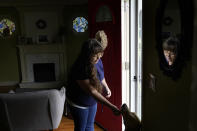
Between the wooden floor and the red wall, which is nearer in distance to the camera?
the red wall

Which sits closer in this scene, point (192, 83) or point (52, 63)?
point (192, 83)

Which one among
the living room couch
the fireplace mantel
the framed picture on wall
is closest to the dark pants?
the living room couch

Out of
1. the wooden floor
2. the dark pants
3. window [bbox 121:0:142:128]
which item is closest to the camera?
the dark pants

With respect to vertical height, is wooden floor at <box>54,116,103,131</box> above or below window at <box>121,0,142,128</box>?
below

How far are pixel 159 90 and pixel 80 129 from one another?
3.31 ft

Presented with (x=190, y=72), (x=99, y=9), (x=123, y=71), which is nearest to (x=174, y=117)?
(x=190, y=72)

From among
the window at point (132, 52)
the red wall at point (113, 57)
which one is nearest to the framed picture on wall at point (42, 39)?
the red wall at point (113, 57)

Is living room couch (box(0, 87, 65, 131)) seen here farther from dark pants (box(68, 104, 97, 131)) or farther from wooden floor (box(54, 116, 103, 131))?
dark pants (box(68, 104, 97, 131))

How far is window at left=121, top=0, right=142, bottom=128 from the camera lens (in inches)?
87.7

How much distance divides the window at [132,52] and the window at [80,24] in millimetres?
3209

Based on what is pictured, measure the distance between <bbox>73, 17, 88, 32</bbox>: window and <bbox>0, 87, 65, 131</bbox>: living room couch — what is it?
121 inches

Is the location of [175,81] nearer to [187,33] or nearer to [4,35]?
[187,33]

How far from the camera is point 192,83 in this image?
79cm

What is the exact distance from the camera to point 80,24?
542 centimetres
